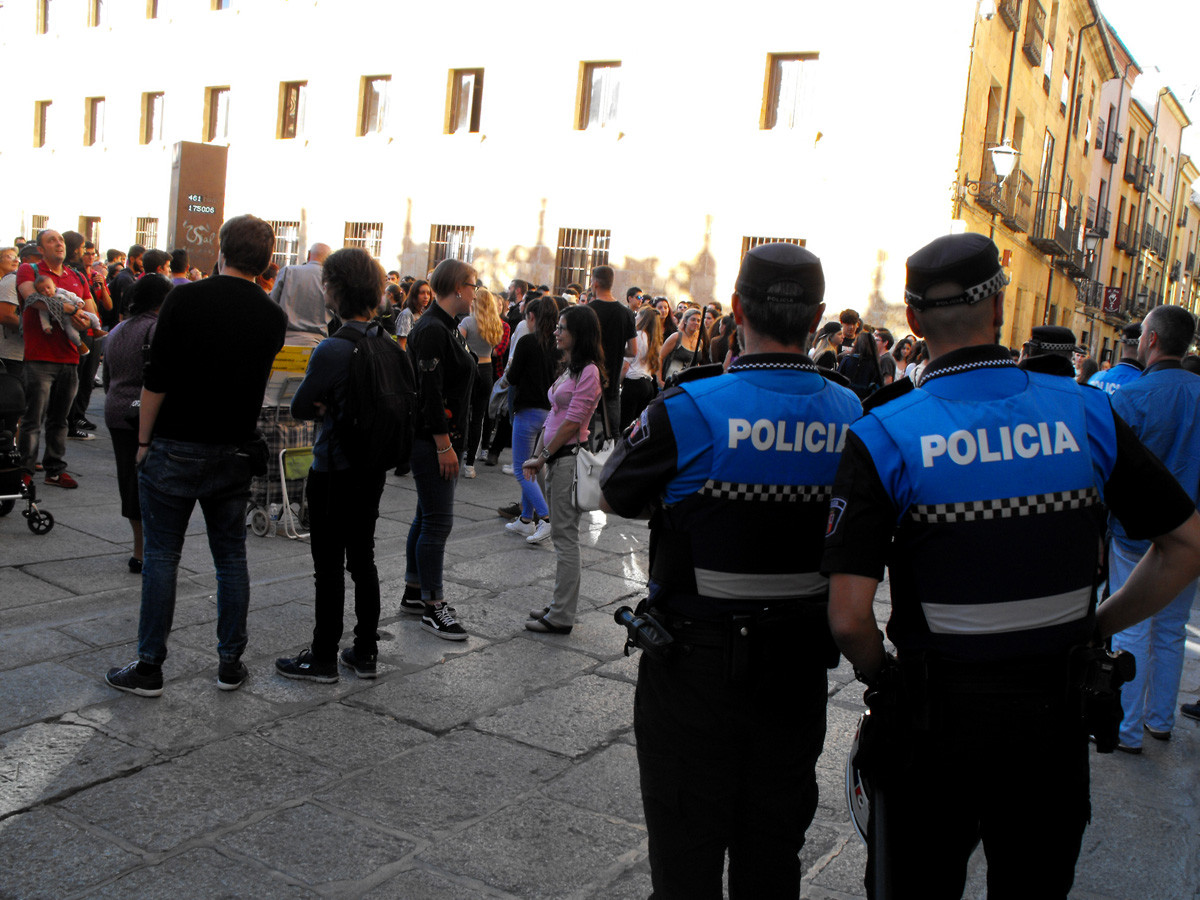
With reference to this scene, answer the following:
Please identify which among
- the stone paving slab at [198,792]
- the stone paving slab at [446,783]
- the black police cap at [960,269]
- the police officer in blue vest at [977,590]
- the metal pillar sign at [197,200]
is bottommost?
the stone paving slab at [198,792]

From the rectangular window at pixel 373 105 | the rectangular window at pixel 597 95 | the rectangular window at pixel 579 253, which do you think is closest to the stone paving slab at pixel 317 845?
the rectangular window at pixel 579 253

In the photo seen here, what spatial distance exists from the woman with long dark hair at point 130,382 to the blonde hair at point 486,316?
3.18 meters

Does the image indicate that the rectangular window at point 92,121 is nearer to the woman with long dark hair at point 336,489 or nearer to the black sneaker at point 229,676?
the woman with long dark hair at point 336,489

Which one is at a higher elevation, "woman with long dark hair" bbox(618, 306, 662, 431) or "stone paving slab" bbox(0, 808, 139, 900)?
"woman with long dark hair" bbox(618, 306, 662, 431)

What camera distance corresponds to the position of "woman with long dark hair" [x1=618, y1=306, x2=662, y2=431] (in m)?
9.98

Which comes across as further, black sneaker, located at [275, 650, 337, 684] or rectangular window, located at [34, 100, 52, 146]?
rectangular window, located at [34, 100, 52, 146]

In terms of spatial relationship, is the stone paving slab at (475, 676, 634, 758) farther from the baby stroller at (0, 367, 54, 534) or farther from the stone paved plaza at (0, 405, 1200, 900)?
the baby stroller at (0, 367, 54, 534)

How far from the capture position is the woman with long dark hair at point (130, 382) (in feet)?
18.8

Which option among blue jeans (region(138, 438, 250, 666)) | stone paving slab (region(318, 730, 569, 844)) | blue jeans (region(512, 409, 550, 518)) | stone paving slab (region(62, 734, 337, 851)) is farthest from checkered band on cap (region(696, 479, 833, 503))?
blue jeans (region(512, 409, 550, 518))

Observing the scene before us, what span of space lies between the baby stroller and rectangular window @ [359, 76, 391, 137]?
1746cm

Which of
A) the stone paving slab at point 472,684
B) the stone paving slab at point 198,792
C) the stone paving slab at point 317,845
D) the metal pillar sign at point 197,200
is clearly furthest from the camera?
the metal pillar sign at point 197,200

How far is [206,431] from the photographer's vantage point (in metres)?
4.03

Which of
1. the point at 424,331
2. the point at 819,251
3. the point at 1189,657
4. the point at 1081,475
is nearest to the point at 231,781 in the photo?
the point at 424,331

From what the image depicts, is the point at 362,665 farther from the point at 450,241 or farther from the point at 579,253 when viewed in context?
the point at 450,241
